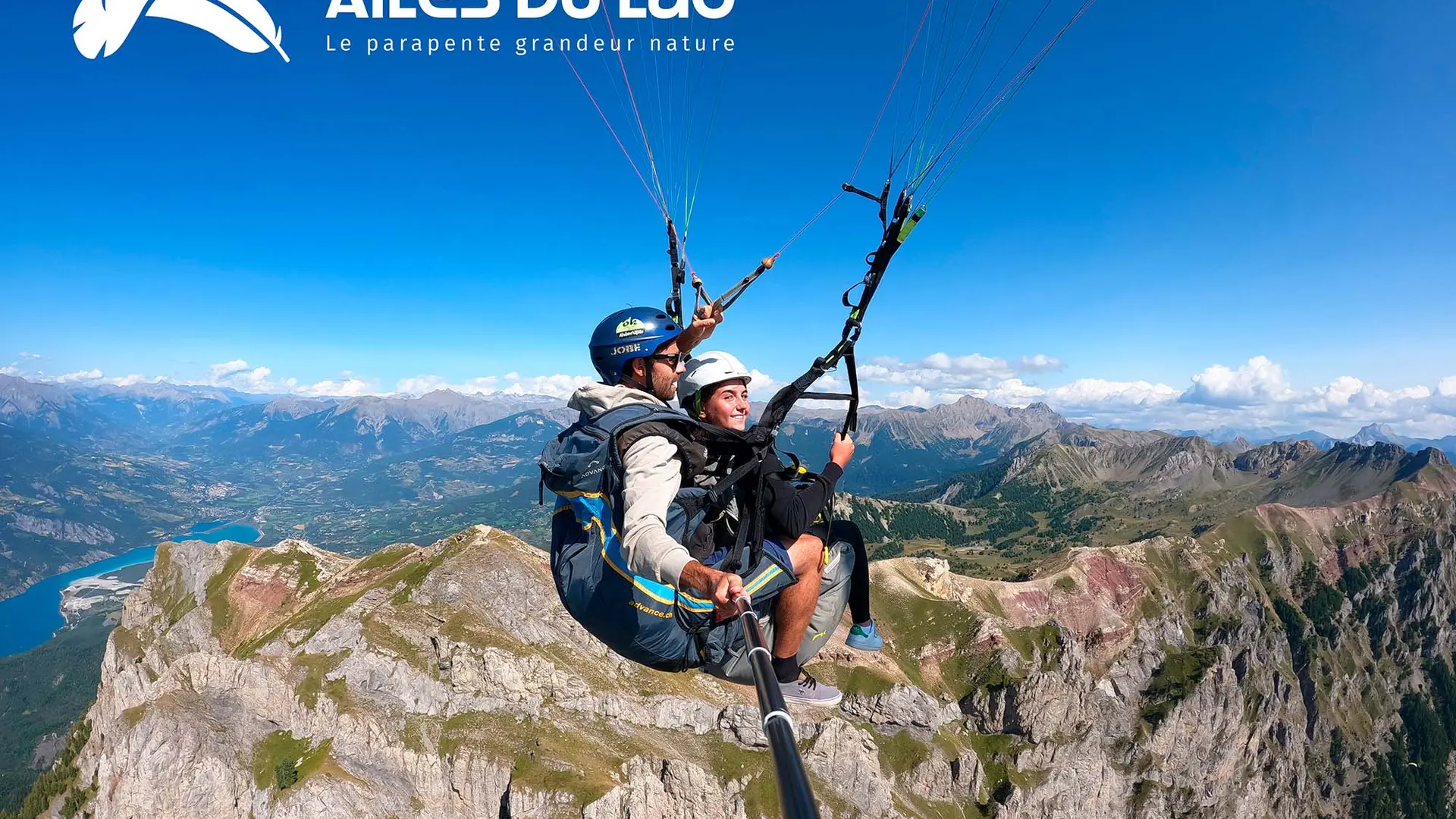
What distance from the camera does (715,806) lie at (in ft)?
210

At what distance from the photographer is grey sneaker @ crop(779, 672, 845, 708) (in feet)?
30.2

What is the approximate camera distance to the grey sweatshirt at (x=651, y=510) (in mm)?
5598

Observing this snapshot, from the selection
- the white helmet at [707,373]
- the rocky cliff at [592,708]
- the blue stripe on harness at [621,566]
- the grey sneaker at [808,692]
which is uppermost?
the white helmet at [707,373]

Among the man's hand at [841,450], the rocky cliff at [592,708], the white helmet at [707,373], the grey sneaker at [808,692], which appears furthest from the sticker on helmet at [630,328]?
the rocky cliff at [592,708]

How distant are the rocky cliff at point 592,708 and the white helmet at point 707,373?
→ 201ft

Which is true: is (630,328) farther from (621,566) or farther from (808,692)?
(808,692)

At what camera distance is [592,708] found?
6938cm

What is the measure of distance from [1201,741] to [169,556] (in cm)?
20290

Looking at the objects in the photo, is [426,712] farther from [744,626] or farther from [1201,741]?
[1201,741]

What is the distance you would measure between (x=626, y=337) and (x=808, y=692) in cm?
606

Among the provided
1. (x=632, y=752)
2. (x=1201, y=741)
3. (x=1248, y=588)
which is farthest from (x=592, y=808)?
(x=1248, y=588)

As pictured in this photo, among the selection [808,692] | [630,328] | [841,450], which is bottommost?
[808,692]

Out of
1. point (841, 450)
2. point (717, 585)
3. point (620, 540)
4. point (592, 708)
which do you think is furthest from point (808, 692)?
point (592, 708)

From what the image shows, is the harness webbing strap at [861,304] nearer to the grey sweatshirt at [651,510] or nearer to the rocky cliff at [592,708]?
the grey sweatshirt at [651,510]
